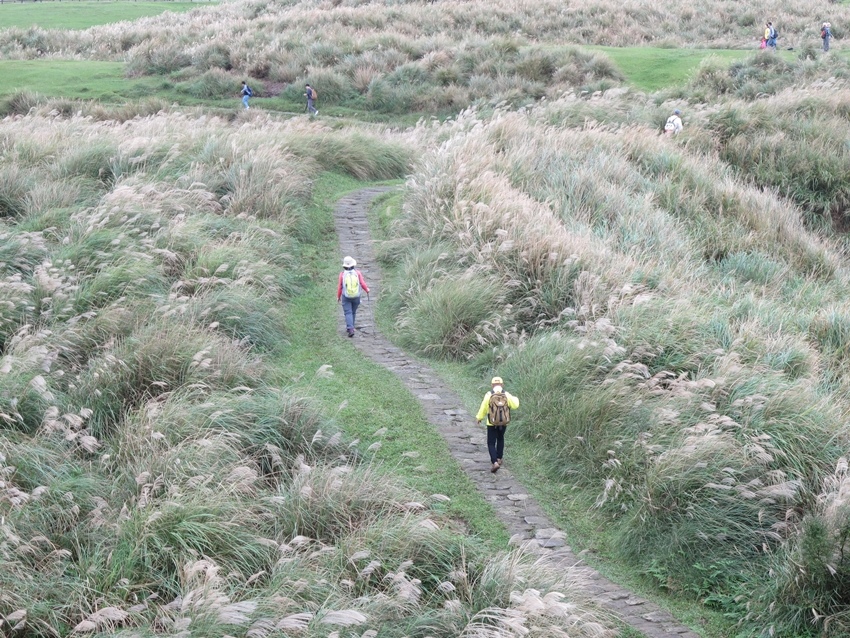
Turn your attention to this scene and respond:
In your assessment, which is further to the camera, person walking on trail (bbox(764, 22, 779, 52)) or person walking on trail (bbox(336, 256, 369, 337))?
person walking on trail (bbox(764, 22, 779, 52))

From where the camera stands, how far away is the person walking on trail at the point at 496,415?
845 centimetres

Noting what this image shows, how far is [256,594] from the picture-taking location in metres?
6.05

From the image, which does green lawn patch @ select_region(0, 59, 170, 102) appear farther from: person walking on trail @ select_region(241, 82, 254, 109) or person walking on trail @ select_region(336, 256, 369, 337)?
person walking on trail @ select_region(336, 256, 369, 337)

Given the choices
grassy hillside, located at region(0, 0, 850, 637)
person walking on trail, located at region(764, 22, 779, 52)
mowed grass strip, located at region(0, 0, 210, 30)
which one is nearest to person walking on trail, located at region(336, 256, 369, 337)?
grassy hillside, located at region(0, 0, 850, 637)

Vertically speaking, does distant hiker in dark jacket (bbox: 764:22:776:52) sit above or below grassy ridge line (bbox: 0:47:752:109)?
above

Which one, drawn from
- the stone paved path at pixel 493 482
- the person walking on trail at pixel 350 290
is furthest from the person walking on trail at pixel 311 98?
the person walking on trail at pixel 350 290

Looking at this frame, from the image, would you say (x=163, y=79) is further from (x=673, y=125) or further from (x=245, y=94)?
(x=673, y=125)

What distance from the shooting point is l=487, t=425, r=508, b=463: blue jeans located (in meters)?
8.62

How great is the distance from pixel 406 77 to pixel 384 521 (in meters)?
24.6

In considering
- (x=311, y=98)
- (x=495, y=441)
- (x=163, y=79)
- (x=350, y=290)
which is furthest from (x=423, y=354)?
(x=163, y=79)

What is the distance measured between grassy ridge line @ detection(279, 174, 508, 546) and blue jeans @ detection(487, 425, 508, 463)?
38 cm

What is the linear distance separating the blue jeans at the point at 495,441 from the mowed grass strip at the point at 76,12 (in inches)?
1819

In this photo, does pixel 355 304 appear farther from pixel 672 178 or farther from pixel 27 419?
pixel 672 178

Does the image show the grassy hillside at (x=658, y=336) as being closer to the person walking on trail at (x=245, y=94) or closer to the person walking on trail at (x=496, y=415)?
the person walking on trail at (x=496, y=415)
